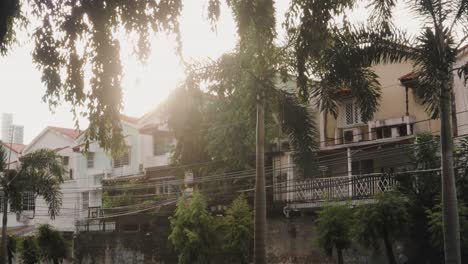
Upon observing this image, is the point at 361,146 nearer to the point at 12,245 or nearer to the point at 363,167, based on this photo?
the point at 363,167

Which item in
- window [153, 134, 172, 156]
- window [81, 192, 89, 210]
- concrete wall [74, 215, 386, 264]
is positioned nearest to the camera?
concrete wall [74, 215, 386, 264]

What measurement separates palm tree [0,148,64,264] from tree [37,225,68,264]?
4.61 meters

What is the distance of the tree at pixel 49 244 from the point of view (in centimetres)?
3334

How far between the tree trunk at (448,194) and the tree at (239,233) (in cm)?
1169

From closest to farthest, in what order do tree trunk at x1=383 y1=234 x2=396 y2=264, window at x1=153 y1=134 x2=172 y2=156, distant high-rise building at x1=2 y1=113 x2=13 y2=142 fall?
tree trunk at x1=383 y1=234 x2=396 y2=264, window at x1=153 y1=134 x2=172 y2=156, distant high-rise building at x1=2 y1=113 x2=13 y2=142

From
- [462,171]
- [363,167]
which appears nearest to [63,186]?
[363,167]

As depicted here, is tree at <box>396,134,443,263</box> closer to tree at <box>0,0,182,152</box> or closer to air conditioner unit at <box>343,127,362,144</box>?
air conditioner unit at <box>343,127,362,144</box>

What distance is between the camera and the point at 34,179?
95.2 feet

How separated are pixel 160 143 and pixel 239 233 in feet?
56.7

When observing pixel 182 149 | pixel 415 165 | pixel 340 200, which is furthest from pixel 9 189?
pixel 415 165

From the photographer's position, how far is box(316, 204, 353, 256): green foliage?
21.5 metres

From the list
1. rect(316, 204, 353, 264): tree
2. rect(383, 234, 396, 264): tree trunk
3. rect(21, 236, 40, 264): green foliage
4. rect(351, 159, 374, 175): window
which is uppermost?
rect(351, 159, 374, 175): window

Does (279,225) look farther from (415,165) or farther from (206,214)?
(415,165)

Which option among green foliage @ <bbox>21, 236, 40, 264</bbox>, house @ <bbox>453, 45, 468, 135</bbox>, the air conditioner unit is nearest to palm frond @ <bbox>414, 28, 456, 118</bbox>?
house @ <bbox>453, 45, 468, 135</bbox>
